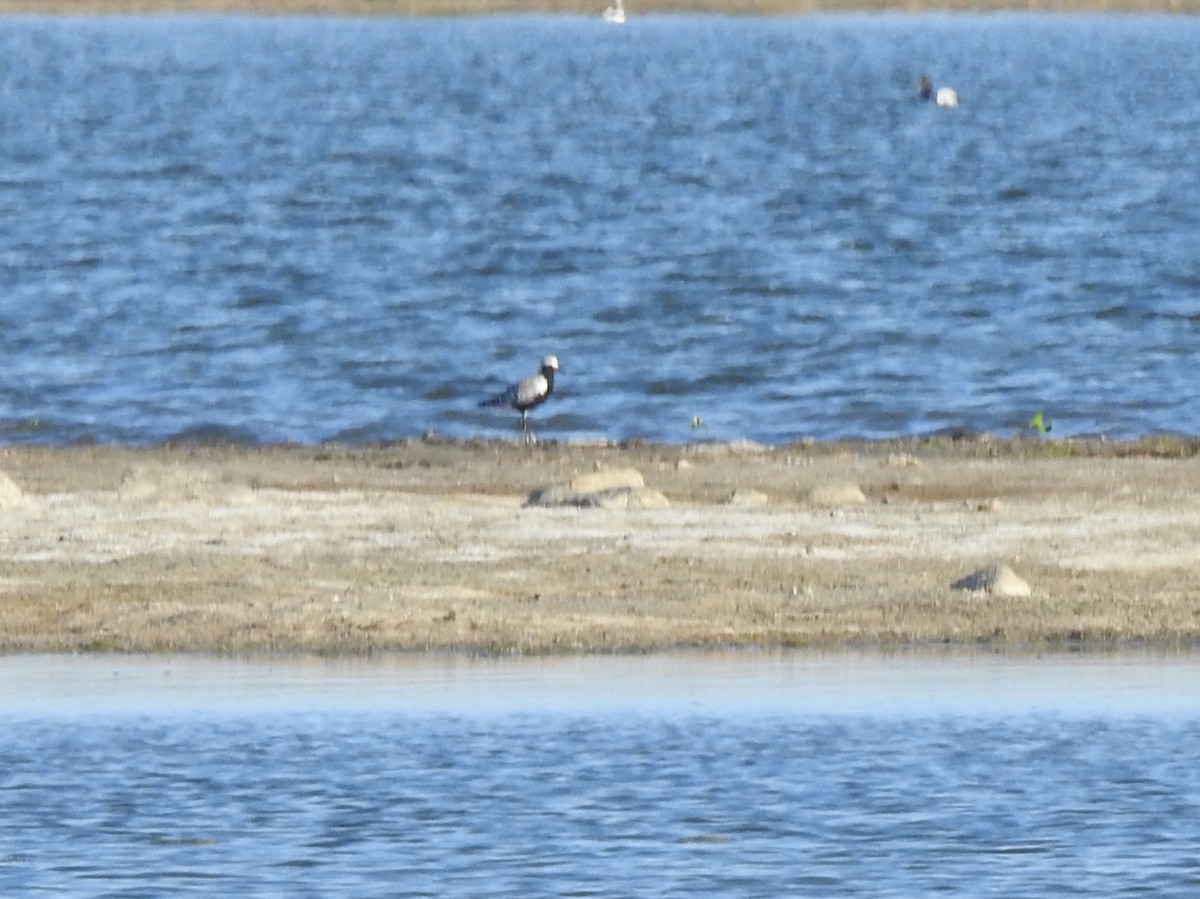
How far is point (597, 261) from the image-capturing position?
1489 inches

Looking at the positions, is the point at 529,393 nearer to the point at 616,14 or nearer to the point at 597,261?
the point at 597,261

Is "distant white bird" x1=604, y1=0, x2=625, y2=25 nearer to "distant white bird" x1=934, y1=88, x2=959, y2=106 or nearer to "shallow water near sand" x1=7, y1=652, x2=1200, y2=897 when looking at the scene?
"distant white bird" x1=934, y1=88, x2=959, y2=106

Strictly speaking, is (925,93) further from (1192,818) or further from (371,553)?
(1192,818)

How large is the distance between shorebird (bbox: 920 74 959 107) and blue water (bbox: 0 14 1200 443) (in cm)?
77

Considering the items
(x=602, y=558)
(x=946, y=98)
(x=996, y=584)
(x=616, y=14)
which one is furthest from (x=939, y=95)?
(x=996, y=584)

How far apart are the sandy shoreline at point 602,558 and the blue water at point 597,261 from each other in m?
5.67

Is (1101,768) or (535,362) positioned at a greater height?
(535,362)

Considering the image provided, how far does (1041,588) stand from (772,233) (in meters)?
24.4

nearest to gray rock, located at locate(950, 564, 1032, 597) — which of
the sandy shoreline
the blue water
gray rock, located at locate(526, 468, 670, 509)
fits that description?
the sandy shoreline

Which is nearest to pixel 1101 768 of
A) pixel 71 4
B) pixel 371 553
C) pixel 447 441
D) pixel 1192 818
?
pixel 1192 818

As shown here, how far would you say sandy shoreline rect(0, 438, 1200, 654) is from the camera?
15.8 metres

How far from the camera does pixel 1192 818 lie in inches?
476

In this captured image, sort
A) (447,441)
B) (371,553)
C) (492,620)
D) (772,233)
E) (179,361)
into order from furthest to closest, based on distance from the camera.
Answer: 1. (772,233)
2. (179,361)
3. (447,441)
4. (371,553)
5. (492,620)

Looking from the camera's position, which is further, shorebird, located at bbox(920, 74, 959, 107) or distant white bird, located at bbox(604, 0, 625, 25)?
distant white bird, located at bbox(604, 0, 625, 25)
